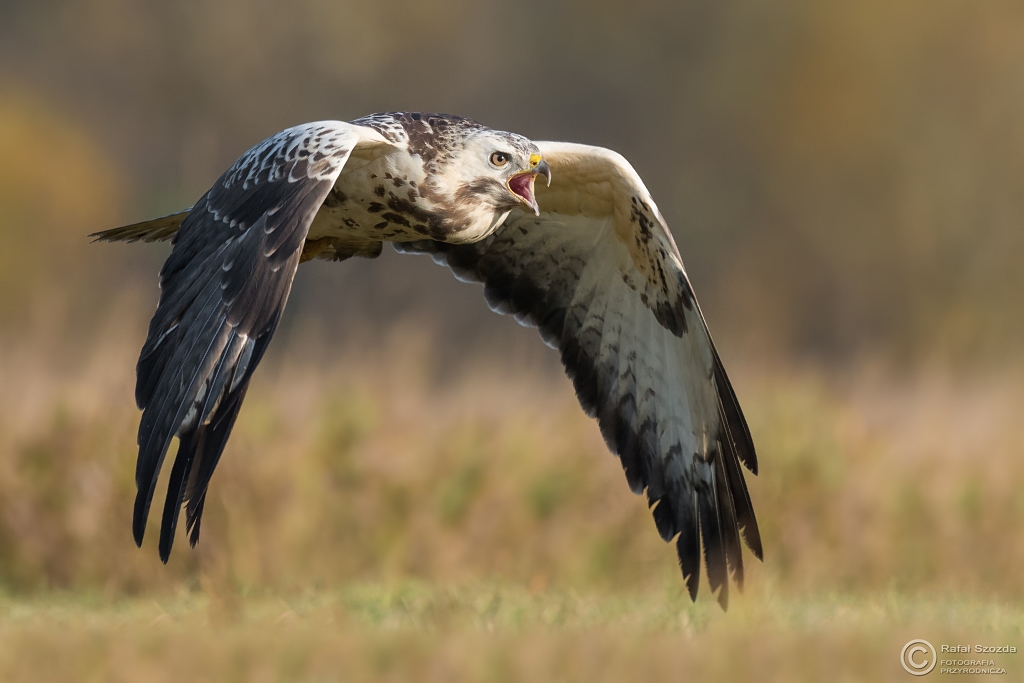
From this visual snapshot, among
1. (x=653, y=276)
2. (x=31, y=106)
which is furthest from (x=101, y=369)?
(x=31, y=106)

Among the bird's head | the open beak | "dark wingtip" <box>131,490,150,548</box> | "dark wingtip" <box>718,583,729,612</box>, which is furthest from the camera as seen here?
"dark wingtip" <box>718,583,729,612</box>

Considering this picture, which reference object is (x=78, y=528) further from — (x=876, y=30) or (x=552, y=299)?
(x=876, y=30)

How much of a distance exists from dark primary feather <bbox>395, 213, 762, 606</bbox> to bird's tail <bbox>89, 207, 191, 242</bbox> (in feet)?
3.24

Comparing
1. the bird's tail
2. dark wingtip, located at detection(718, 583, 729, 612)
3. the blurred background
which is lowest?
the blurred background

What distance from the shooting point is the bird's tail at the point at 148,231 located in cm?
508

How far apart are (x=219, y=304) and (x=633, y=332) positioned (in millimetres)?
2151

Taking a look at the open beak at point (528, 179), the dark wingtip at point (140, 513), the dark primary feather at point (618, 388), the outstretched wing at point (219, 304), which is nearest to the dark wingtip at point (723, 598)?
the dark primary feather at point (618, 388)

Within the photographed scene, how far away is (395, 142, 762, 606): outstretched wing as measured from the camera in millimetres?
5312

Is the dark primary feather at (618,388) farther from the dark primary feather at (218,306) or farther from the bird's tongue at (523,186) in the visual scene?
the dark primary feather at (218,306)

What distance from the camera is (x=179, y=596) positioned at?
6.27 meters

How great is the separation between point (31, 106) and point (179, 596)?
61.7 ft

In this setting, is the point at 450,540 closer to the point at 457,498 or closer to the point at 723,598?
the point at 457,498

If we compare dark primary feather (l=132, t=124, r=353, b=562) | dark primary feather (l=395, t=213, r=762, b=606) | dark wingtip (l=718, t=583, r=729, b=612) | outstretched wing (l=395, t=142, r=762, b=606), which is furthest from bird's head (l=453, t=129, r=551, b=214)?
dark wingtip (l=718, t=583, r=729, b=612)

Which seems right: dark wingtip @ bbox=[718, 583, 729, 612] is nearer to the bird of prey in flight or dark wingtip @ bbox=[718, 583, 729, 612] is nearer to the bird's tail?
the bird of prey in flight
